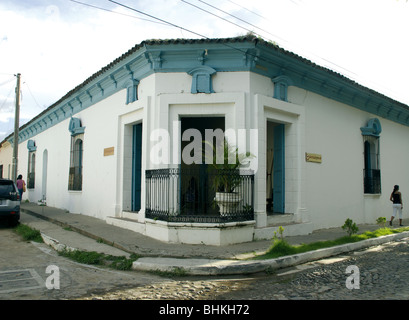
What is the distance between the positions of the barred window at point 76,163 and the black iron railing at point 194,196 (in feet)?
17.9

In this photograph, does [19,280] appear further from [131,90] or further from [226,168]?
[131,90]

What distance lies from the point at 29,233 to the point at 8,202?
1925 millimetres

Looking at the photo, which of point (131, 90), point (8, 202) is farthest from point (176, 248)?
point (8, 202)

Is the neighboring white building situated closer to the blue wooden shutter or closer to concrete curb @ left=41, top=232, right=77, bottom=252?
the blue wooden shutter

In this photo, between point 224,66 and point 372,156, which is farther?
point 372,156

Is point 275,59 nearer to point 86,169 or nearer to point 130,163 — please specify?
point 130,163

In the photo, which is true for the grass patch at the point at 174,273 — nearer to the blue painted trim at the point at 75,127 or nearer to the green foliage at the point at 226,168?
the green foliage at the point at 226,168

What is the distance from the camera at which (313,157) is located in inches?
411

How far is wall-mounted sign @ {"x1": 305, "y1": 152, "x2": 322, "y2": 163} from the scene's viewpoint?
10219 mm

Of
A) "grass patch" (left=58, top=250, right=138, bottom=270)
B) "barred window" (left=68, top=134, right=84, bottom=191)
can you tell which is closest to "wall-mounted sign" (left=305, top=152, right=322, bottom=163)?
"grass patch" (left=58, top=250, right=138, bottom=270)

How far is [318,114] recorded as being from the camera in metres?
10.9

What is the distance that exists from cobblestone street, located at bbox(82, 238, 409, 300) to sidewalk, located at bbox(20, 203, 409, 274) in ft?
0.94
